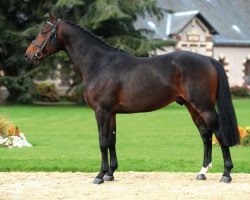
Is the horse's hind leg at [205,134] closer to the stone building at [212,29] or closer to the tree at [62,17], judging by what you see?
the tree at [62,17]

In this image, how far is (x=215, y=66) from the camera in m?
9.02

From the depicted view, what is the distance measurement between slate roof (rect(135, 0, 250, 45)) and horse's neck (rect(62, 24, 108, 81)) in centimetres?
3688

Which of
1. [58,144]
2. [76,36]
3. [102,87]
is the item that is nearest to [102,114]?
[102,87]

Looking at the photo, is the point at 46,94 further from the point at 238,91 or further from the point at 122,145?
the point at 122,145

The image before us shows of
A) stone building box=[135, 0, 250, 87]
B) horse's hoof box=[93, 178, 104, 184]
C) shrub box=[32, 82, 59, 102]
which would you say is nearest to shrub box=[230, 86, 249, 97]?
stone building box=[135, 0, 250, 87]

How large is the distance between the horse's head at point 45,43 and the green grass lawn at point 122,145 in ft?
7.24

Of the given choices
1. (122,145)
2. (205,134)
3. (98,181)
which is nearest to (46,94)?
(122,145)

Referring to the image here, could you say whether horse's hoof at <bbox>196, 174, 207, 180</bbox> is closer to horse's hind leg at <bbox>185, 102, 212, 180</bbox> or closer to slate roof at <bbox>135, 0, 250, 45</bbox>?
horse's hind leg at <bbox>185, 102, 212, 180</bbox>

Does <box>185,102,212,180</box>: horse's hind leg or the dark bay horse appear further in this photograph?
<box>185,102,212,180</box>: horse's hind leg

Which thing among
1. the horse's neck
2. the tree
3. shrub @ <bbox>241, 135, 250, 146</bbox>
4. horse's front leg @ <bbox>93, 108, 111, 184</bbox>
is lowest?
shrub @ <bbox>241, 135, 250, 146</bbox>

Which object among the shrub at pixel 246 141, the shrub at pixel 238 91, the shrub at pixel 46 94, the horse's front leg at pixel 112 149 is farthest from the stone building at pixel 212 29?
the horse's front leg at pixel 112 149

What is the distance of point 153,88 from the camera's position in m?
8.98

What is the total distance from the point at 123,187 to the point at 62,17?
81.2 ft

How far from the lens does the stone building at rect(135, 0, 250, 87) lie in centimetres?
4738
